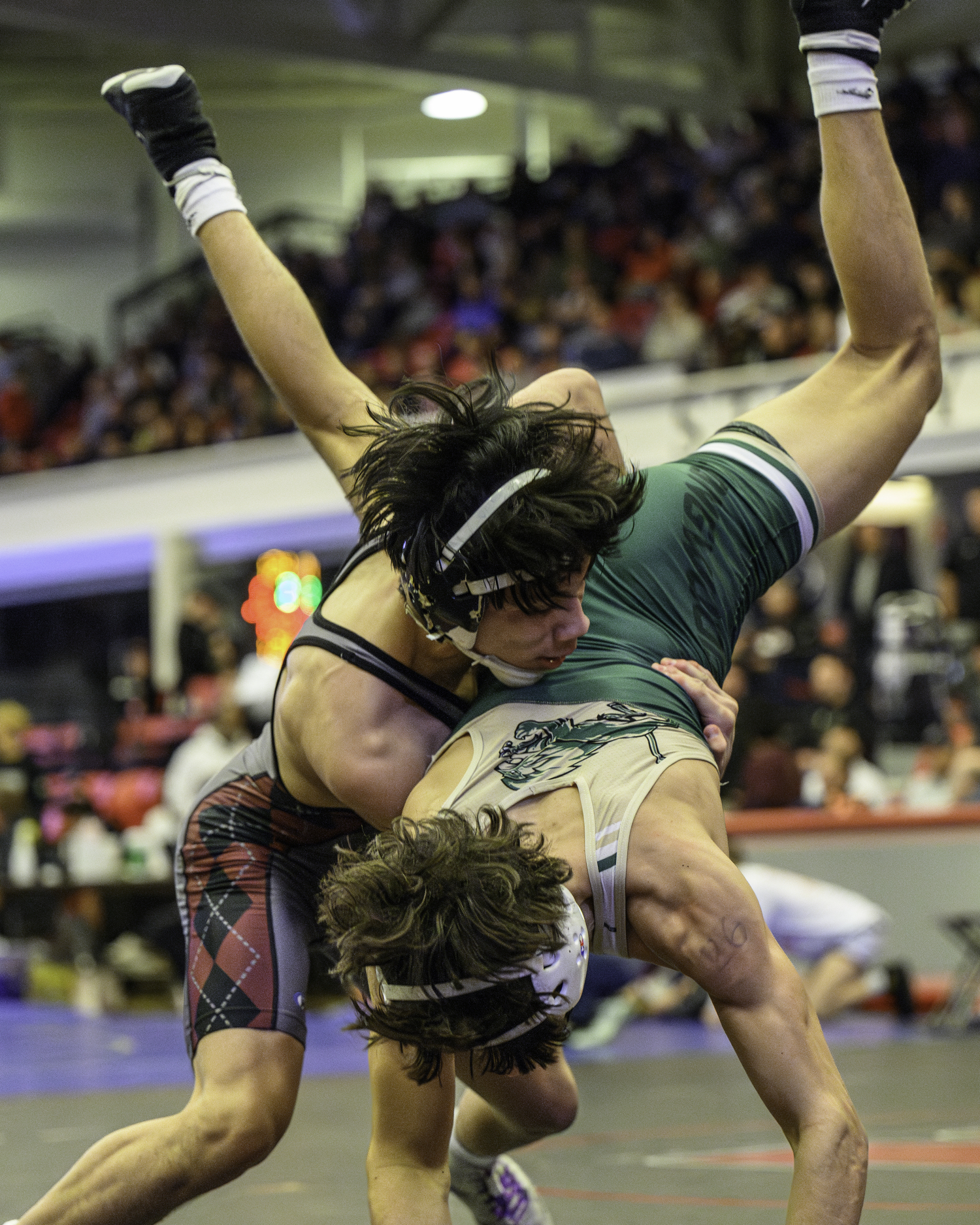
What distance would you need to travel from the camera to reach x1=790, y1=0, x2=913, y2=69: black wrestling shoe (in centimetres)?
243

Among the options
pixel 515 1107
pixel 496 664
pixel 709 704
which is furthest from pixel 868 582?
pixel 496 664

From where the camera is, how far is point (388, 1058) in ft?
6.89

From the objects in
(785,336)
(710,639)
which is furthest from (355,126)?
(710,639)

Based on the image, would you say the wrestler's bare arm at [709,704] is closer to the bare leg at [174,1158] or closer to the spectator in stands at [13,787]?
the bare leg at [174,1158]

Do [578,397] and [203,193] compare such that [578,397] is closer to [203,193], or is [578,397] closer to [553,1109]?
[203,193]

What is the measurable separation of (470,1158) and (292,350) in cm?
138

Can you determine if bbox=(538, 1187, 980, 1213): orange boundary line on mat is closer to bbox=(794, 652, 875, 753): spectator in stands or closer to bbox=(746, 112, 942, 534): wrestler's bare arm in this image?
bbox=(746, 112, 942, 534): wrestler's bare arm

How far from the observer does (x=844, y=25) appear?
245 cm

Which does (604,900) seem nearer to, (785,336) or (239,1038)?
(239,1038)

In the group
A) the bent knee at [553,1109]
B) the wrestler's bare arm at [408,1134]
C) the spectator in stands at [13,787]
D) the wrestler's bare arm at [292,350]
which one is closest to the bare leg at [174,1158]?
the wrestler's bare arm at [408,1134]

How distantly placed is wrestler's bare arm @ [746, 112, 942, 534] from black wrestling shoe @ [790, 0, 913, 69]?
96 mm

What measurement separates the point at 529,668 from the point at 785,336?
28.0 ft

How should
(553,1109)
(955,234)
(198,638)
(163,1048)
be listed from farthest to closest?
(198,638) < (955,234) < (163,1048) < (553,1109)

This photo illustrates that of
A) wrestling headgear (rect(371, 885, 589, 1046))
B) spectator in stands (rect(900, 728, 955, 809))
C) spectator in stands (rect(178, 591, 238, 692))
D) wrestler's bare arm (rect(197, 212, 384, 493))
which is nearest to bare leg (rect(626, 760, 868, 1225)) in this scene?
wrestling headgear (rect(371, 885, 589, 1046))
